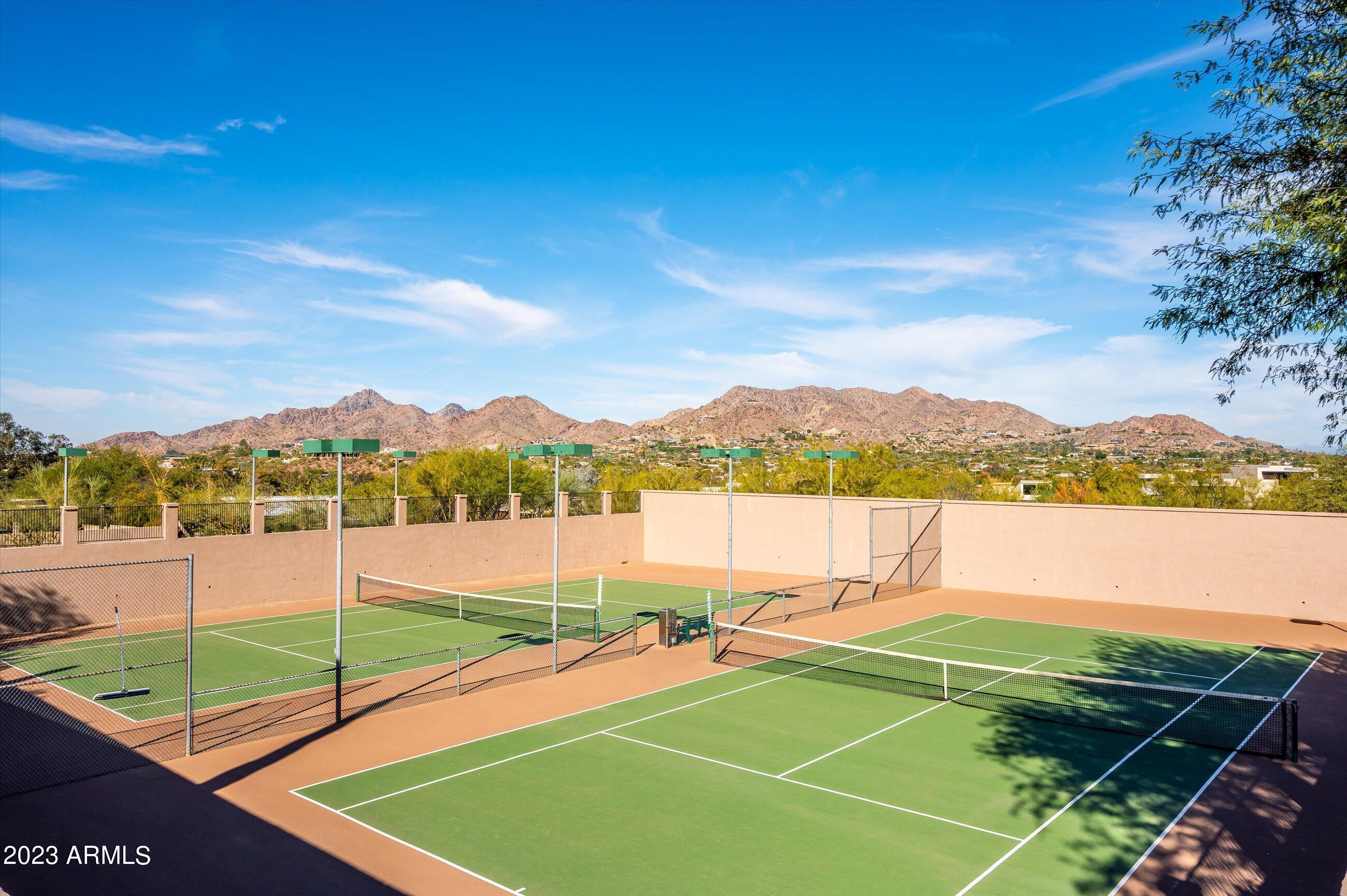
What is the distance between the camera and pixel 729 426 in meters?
148

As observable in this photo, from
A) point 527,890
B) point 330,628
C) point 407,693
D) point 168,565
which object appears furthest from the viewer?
point 168,565

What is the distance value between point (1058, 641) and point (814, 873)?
1522 centimetres

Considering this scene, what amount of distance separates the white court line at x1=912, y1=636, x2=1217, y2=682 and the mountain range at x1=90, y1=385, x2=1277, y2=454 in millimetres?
105083

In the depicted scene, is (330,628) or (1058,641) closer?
(1058,641)

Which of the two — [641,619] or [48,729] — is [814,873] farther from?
[641,619]

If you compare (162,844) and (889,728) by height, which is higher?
(162,844)

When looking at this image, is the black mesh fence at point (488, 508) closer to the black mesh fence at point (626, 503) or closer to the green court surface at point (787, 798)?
the black mesh fence at point (626, 503)

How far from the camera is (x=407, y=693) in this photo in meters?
15.6

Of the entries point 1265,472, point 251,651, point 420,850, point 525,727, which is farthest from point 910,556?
point 1265,472

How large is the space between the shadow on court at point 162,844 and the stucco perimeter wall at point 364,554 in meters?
11.9

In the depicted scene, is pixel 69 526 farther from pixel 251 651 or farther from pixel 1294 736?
pixel 1294 736

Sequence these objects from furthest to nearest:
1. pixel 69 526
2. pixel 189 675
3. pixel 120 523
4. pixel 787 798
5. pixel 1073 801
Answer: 1. pixel 120 523
2. pixel 69 526
3. pixel 189 675
4. pixel 787 798
5. pixel 1073 801

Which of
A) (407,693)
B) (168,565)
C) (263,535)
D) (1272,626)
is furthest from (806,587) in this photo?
(168,565)

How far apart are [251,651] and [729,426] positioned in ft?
424
